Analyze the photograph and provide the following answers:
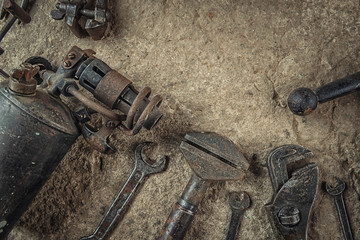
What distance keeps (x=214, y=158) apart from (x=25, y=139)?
614mm

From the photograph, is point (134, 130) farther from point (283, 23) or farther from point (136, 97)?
point (283, 23)

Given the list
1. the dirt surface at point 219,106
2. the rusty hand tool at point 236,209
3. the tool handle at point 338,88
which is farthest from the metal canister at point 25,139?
the tool handle at point 338,88

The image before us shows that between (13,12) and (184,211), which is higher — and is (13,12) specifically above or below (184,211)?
above

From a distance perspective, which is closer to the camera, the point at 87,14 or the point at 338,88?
the point at 338,88

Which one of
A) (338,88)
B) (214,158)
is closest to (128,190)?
(214,158)

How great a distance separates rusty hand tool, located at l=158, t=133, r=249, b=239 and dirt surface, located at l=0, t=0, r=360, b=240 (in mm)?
100

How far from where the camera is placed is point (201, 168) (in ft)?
3.94

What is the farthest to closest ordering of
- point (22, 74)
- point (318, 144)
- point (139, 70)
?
point (139, 70) → point (318, 144) → point (22, 74)

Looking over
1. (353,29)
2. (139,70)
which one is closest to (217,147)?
(139,70)

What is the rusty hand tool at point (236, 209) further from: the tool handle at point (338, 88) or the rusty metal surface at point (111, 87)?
the rusty metal surface at point (111, 87)

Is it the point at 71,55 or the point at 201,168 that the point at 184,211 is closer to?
the point at 201,168

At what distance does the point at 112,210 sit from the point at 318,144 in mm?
791

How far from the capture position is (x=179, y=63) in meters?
1.36

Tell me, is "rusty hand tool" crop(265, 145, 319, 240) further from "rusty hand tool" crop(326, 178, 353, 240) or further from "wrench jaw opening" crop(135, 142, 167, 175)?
"wrench jaw opening" crop(135, 142, 167, 175)
